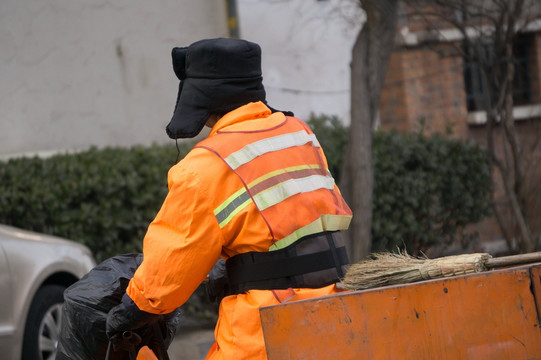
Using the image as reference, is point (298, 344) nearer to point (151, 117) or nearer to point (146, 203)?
point (146, 203)

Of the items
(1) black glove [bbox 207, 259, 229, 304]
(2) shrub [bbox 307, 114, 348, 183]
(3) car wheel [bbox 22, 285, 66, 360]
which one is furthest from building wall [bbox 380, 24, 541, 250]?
(1) black glove [bbox 207, 259, 229, 304]

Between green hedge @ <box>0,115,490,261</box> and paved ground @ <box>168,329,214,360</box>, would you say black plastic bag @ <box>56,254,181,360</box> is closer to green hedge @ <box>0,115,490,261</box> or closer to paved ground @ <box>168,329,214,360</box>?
paved ground @ <box>168,329,214,360</box>

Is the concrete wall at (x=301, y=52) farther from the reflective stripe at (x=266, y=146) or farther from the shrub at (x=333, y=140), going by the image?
the reflective stripe at (x=266, y=146)

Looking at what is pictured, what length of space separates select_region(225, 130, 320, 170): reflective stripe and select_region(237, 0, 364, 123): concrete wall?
21.8 ft

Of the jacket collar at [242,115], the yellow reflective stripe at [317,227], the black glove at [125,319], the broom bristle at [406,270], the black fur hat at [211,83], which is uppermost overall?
the black fur hat at [211,83]

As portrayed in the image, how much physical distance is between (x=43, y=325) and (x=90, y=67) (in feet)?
14.8

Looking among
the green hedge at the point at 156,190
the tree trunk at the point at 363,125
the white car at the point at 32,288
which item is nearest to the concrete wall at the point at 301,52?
the green hedge at the point at 156,190

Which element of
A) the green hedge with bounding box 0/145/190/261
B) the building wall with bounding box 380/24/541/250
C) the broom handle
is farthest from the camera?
the building wall with bounding box 380/24/541/250

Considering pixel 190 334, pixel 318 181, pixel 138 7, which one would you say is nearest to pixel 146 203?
pixel 190 334

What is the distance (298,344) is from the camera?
244 cm

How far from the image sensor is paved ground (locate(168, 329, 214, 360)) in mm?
6352

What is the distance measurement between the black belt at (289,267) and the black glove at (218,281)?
10.6 inches

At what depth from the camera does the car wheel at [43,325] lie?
17.5 ft

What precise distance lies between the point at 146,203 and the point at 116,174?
1.20 ft
